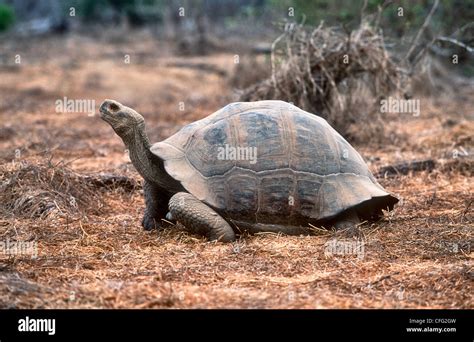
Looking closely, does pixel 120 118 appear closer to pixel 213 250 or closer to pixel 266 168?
pixel 266 168

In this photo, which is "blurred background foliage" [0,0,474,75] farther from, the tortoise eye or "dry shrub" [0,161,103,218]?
the tortoise eye

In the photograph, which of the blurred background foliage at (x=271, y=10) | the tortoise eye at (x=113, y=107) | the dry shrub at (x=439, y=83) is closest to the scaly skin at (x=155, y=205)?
the tortoise eye at (x=113, y=107)

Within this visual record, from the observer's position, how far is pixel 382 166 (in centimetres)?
911

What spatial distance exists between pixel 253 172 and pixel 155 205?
1.00 meters

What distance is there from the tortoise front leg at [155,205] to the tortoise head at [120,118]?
1.53 feet

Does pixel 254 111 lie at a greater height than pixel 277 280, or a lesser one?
greater

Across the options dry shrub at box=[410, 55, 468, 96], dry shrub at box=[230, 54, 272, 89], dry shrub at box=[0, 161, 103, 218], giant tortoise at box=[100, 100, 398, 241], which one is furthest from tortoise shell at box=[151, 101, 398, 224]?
dry shrub at box=[410, 55, 468, 96]

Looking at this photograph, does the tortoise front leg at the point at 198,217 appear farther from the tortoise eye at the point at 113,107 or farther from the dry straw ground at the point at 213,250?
the tortoise eye at the point at 113,107

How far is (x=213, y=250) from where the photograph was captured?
5.68 meters

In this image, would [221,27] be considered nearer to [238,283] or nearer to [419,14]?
[419,14]

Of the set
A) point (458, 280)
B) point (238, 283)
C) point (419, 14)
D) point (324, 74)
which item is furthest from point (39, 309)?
point (419, 14)

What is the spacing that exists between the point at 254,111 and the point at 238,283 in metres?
1.78

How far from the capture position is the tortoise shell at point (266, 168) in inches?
233

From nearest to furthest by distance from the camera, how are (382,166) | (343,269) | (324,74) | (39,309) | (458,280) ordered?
(39,309) → (458,280) → (343,269) → (382,166) → (324,74)
